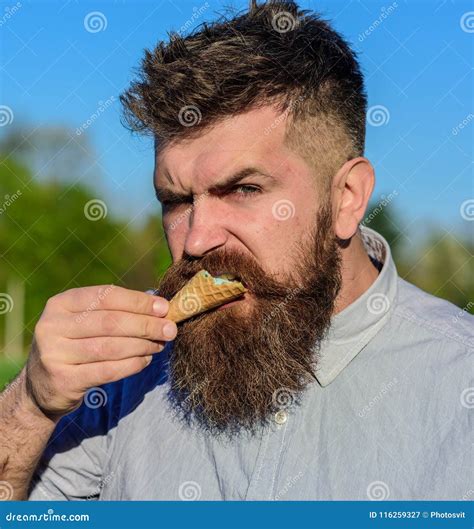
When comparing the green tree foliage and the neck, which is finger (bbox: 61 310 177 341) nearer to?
the neck

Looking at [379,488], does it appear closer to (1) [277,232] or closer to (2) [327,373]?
(2) [327,373]

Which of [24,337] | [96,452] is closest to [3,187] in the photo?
[24,337]

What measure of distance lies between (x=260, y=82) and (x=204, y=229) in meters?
0.90

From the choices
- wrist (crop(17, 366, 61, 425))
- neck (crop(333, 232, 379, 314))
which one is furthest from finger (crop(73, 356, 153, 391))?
neck (crop(333, 232, 379, 314))

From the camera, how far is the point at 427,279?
177 feet

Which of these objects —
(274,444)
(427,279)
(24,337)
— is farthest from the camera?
(24,337)

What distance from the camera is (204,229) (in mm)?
3729

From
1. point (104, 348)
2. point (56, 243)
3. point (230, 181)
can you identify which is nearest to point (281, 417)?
point (104, 348)

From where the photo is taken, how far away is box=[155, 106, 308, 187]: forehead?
377 cm

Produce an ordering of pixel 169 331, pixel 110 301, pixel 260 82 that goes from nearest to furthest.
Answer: pixel 110 301 → pixel 169 331 → pixel 260 82

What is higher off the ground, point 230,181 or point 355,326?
point 230,181

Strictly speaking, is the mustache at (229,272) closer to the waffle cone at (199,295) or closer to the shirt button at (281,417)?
the waffle cone at (199,295)

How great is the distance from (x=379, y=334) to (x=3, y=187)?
164ft

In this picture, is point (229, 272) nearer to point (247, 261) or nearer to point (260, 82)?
point (247, 261)
